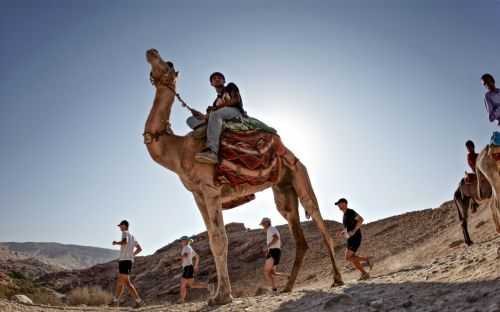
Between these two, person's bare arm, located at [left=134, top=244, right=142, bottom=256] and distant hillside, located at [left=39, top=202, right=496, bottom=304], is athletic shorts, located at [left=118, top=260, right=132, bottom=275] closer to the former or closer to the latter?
person's bare arm, located at [left=134, top=244, right=142, bottom=256]

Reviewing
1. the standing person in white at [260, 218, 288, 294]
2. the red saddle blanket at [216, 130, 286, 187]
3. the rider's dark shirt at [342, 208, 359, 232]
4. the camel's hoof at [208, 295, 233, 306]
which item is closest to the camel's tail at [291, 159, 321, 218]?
the red saddle blanket at [216, 130, 286, 187]

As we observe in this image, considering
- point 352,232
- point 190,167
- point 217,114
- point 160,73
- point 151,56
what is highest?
point 151,56

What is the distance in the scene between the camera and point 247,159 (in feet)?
24.6

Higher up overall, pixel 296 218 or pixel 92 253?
pixel 92 253

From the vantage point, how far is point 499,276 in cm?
409

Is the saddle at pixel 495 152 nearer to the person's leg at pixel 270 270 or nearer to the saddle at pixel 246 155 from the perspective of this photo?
the saddle at pixel 246 155

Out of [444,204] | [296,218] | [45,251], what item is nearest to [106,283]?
[444,204]

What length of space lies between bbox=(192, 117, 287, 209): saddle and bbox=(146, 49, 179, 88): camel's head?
0.99 m

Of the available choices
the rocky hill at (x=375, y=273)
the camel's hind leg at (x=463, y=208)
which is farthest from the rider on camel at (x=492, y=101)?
the camel's hind leg at (x=463, y=208)

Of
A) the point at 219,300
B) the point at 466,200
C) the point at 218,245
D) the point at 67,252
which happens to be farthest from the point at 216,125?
the point at 67,252

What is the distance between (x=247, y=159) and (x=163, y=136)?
1426mm

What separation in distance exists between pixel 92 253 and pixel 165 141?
11893cm

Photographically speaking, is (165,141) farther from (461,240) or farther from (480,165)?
(461,240)

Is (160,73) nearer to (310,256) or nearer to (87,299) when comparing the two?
(87,299)
